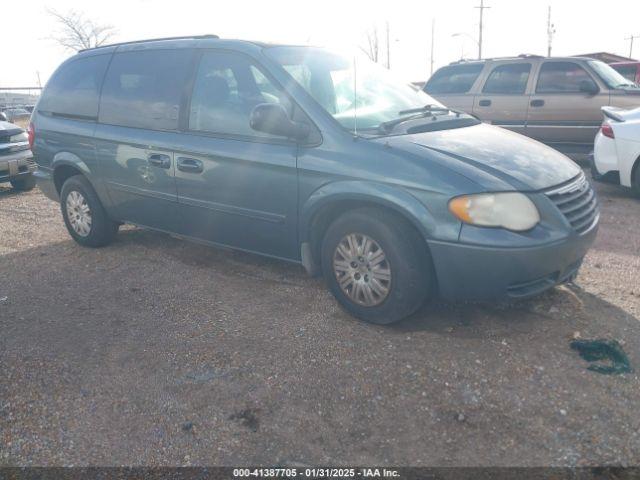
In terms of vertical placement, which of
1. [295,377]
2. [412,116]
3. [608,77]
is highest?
[412,116]

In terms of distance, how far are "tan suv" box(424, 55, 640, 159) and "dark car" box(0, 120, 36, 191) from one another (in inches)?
283

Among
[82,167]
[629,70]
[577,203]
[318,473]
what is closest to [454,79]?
[82,167]

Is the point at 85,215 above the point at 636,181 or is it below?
above

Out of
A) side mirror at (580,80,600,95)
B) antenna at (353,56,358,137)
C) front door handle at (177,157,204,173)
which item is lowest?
front door handle at (177,157,204,173)

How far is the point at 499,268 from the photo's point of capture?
10.4 feet

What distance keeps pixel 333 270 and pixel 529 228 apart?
1269 millimetres

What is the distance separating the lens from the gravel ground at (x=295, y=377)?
2586 mm

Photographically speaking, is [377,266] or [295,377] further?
[377,266]

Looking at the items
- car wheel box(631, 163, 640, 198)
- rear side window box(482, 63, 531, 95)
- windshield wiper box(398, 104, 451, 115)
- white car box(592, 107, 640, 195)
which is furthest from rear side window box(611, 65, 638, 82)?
windshield wiper box(398, 104, 451, 115)

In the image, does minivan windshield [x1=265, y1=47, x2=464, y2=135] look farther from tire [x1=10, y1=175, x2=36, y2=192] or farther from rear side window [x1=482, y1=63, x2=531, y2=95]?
tire [x1=10, y1=175, x2=36, y2=192]

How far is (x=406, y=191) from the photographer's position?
336 cm

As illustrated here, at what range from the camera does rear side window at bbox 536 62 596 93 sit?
9102 mm

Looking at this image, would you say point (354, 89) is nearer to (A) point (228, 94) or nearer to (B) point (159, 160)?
(A) point (228, 94)

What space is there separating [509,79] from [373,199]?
720 centimetres
